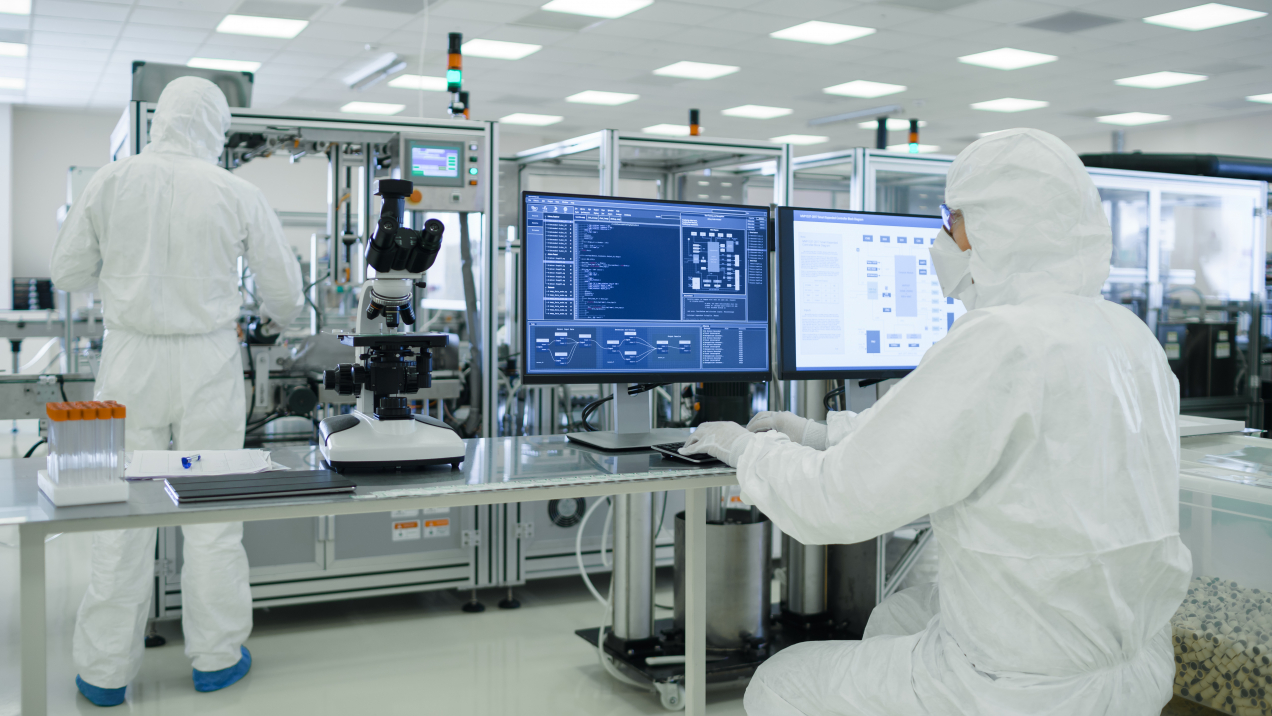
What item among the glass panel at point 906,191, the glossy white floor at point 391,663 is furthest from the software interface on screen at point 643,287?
the glass panel at point 906,191

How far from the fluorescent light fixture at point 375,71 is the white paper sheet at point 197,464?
6627mm

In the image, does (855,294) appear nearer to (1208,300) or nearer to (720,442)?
(720,442)

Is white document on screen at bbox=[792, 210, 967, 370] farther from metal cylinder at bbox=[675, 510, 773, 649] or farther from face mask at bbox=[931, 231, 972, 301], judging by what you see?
metal cylinder at bbox=[675, 510, 773, 649]

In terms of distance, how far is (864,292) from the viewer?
195cm

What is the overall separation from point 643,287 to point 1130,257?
3.54 metres

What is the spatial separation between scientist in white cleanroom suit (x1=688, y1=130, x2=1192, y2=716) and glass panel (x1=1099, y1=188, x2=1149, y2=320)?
3.42 meters

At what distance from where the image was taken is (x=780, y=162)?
10.3ft

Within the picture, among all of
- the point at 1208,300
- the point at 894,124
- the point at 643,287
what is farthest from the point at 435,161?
the point at 894,124

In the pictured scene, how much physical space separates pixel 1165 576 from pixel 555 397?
228 cm

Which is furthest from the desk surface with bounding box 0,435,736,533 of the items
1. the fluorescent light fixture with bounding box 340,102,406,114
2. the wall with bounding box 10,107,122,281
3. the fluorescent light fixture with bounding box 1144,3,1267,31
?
the wall with bounding box 10,107,122,281

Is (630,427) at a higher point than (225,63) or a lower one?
lower

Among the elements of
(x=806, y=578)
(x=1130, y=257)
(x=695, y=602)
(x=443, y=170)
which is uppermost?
(x=443, y=170)

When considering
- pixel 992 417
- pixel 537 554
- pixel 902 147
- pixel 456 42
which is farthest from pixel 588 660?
pixel 902 147

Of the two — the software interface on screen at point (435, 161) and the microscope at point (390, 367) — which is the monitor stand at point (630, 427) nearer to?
the microscope at point (390, 367)
